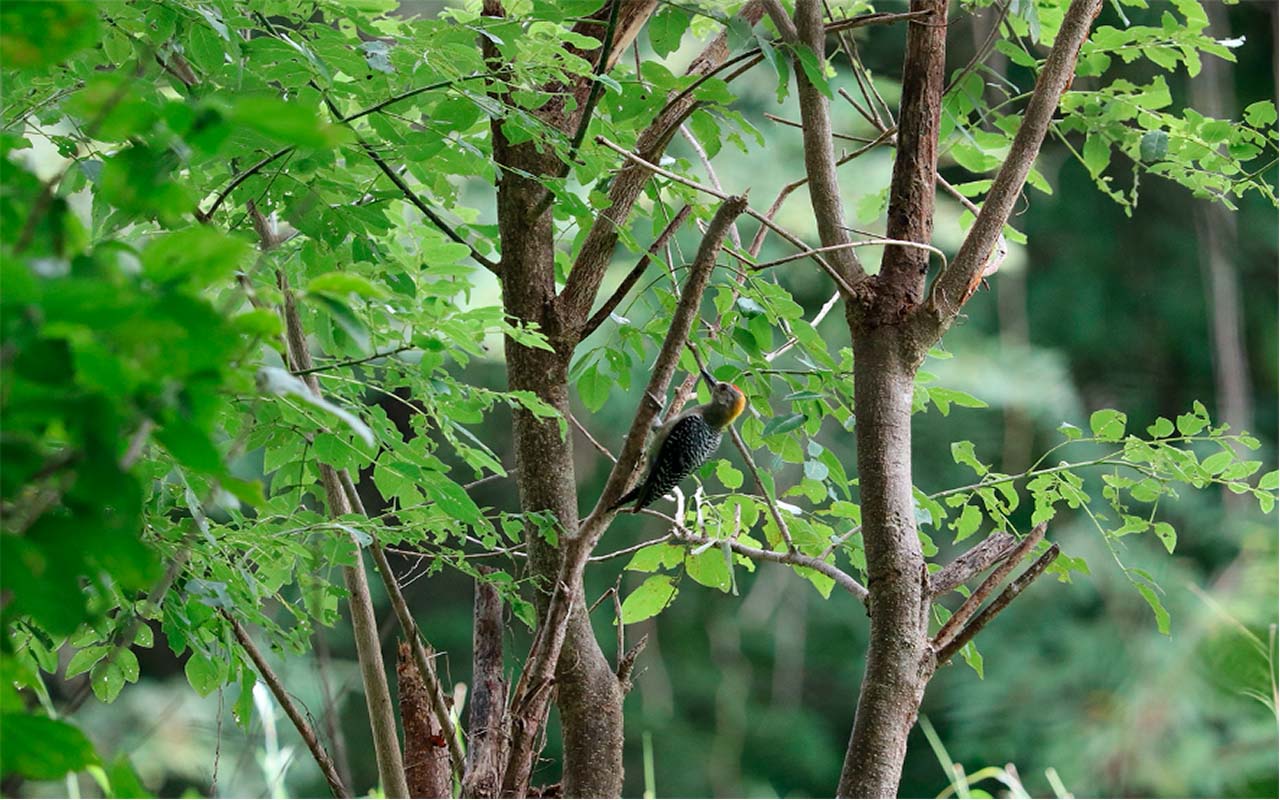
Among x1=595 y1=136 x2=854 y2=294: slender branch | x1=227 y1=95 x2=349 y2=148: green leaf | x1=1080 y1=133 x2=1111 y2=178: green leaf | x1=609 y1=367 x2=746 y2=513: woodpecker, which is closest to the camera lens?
x1=227 y1=95 x2=349 y2=148: green leaf

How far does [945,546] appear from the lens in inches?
154

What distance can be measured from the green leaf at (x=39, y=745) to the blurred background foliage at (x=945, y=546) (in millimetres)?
2920

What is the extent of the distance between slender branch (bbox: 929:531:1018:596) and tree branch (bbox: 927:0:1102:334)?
8.6 inches

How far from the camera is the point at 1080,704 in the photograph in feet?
11.9

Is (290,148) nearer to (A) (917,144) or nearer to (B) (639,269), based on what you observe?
(B) (639,269)

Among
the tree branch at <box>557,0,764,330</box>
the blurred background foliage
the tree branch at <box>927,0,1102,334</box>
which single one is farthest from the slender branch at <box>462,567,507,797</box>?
the blurred background foliage

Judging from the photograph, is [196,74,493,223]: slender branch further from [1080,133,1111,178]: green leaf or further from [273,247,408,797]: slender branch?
[1080,133,1111,178]: green leaf

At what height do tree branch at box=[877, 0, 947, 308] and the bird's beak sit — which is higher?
tree branch at box=[877, 0, 947, 308]

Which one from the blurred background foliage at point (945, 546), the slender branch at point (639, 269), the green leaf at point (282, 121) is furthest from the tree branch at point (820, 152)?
the blurred background foliage at point (945, 546)

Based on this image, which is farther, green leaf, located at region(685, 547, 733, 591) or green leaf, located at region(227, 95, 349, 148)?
green leaf, located at region(685, 547, 733, 591)

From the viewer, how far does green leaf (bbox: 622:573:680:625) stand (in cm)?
139

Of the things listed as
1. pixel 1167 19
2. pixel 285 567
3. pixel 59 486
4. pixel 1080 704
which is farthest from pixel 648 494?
pixel 1080 704

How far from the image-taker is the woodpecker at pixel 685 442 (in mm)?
1240

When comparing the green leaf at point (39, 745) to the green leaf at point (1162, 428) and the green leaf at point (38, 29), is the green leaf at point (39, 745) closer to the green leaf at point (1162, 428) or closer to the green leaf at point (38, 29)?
the green leaf at point (38, 29)
